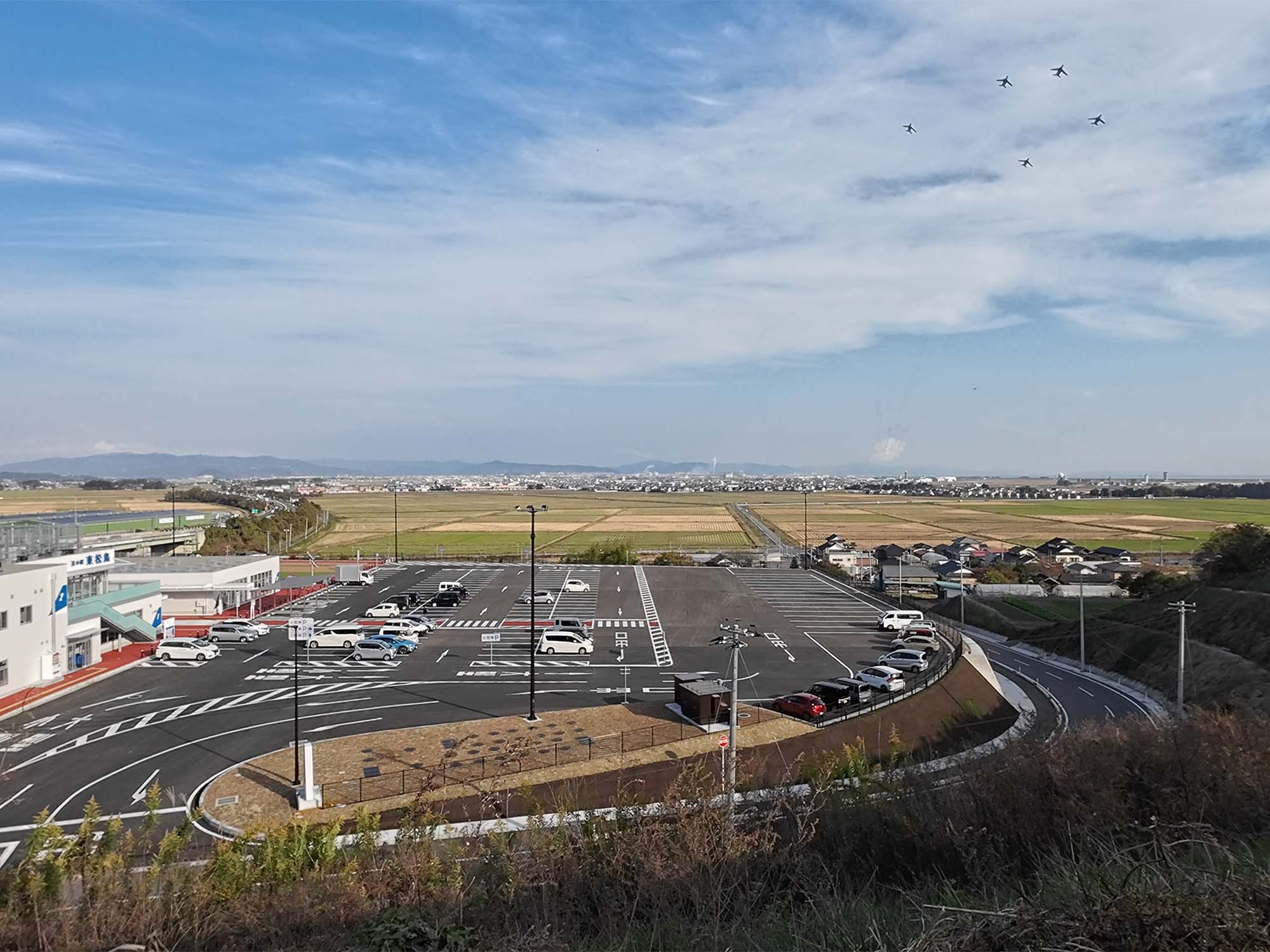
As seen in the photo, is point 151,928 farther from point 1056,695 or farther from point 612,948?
point 1056,695

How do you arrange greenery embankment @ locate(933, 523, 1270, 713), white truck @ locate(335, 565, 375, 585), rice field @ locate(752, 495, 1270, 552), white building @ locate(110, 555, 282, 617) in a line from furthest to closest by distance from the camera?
rice field @ locate(752, 495, 1270, 552), white truck @ locate(335, 565, 375, 585), white building @ locate(110, 555, 282, 617), greenery embankment @ locate(933, 523, 1270, 713)

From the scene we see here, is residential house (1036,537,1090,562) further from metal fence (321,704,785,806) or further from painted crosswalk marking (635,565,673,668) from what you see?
metal fence (321,704,785,806)

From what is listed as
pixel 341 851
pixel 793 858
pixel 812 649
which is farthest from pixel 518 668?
pixel 793 858

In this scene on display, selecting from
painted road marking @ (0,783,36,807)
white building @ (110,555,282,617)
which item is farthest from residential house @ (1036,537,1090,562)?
painted road marking @ (0,783,36,807)

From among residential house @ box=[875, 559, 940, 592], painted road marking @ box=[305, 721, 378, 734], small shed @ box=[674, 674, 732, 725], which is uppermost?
small shed @ box=[674, 674, 732, 725]

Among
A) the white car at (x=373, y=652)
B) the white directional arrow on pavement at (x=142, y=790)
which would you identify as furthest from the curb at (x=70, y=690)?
the white directional arrow on pavement at (x=142, y=790)

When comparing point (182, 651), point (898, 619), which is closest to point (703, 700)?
point (898, 619)

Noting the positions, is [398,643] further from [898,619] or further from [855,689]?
[898,619]
